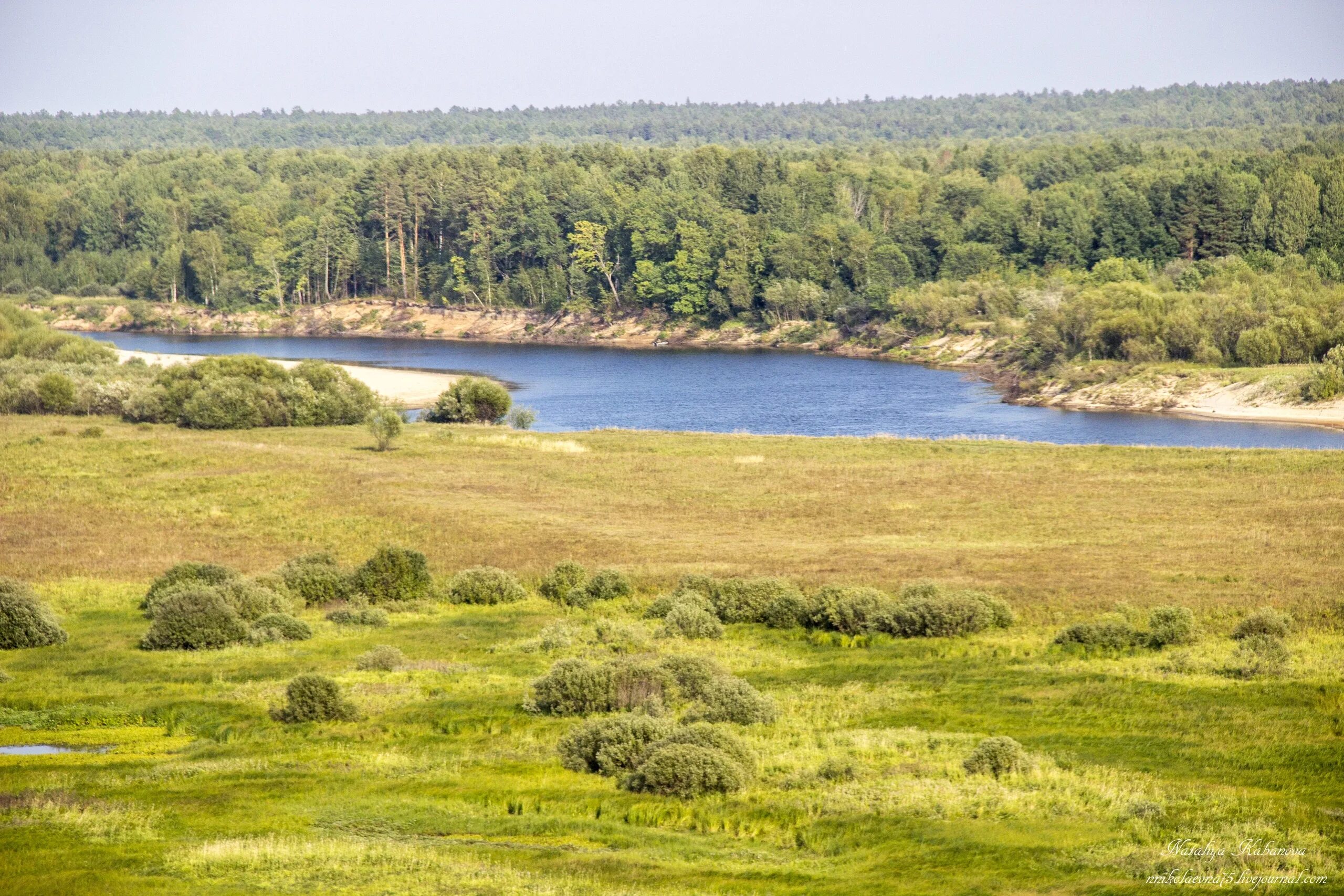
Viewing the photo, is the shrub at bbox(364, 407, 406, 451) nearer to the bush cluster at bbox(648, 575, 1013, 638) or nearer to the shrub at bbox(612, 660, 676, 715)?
the bush cluster at bbox(648, 575, 1013, 638)

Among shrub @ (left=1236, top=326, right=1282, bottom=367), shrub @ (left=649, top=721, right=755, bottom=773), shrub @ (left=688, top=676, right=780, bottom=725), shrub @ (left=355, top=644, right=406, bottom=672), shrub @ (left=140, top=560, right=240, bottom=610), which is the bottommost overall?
shrub @ (left=355, top=644, right=406, bottom=672)

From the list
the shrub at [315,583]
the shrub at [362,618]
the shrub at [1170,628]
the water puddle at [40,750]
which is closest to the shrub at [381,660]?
the shrub at [362,618]

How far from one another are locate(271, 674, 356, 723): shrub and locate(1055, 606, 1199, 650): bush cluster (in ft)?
53.5

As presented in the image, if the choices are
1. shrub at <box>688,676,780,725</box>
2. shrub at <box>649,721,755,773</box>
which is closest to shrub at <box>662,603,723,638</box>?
shrub at <box>688,676,780,725</box>

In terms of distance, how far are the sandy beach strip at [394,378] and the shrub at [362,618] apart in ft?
255

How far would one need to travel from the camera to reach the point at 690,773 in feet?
67.2

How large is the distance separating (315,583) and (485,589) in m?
5.23

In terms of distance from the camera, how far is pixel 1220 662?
2773cm

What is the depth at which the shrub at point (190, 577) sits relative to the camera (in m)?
37.1

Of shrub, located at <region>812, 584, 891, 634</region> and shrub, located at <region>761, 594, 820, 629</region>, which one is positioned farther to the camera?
shrub, located at <region>761, 594, 820, 629</region>

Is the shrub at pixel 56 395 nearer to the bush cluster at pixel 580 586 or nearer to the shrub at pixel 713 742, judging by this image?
the bush cluster at pixel 580 586

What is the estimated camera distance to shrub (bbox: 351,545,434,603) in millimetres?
39094

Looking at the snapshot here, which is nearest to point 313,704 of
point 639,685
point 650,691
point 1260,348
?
point 639,685

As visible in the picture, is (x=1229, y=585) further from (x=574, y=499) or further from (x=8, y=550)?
(x=8, y=550)
